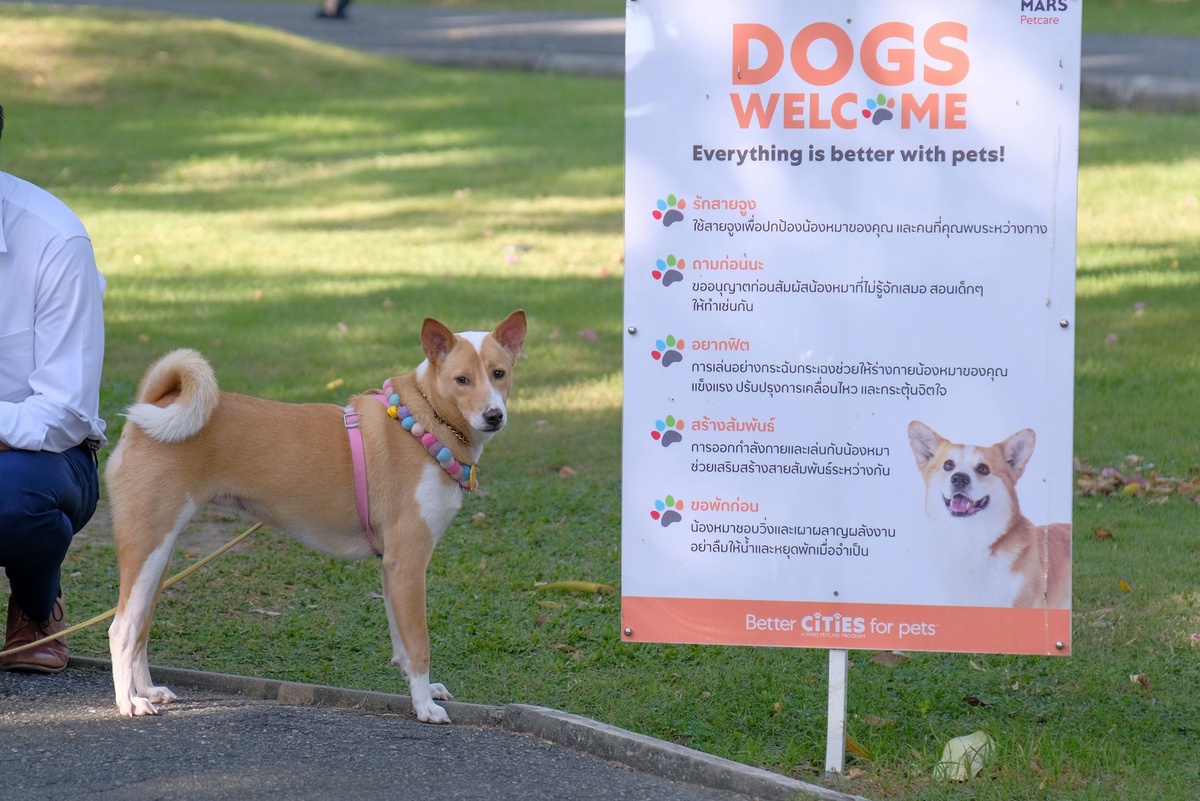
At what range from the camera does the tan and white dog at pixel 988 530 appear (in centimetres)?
407

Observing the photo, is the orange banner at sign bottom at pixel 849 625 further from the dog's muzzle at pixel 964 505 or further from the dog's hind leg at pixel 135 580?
the dog's hind leg at pixel 135 580

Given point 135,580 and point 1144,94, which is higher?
point 1144,94

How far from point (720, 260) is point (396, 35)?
24.1 meters

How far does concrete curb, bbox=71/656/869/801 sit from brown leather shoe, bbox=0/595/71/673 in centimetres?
11

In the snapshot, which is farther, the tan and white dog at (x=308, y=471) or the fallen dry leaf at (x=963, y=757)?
the tan and white dog at (x=308, y=471)

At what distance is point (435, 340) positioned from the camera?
4605mm

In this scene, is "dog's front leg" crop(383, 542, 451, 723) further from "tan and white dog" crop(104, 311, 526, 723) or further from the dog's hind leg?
the dog's hind leg

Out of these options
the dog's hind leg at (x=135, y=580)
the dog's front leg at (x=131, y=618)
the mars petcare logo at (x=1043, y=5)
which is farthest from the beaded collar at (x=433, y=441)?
the mars petcare logo at (x=1043, y=5)

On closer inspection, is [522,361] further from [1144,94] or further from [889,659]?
[1144,94]

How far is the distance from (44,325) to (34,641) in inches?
43.3

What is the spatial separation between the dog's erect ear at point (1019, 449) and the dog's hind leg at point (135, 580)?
8.15ft

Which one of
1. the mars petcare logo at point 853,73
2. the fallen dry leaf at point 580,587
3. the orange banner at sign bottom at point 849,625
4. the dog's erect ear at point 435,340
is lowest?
the fallen dry leaf at point 580,587

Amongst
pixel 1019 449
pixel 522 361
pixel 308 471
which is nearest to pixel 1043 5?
pixel 1019 449

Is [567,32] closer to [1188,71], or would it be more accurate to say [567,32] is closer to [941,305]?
[1188,71]
